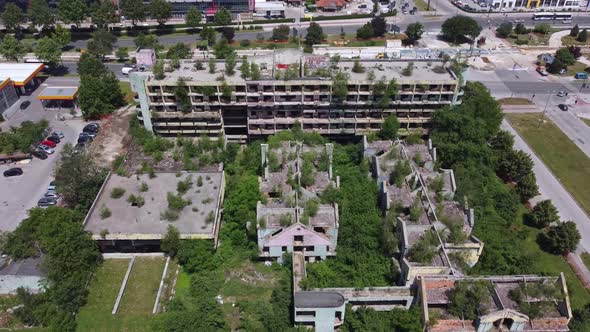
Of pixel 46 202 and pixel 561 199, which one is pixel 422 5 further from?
pixel 46 202

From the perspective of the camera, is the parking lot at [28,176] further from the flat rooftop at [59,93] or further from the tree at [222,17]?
the tree at [222,17]

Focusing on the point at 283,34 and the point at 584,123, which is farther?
the point at 283,34

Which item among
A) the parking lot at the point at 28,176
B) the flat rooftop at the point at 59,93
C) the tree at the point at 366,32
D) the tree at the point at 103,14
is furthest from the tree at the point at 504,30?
the parking lot at the point at 28,176

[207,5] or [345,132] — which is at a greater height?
[207,5]

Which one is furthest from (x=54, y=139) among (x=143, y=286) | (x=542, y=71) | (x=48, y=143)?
(x=542, y=71)

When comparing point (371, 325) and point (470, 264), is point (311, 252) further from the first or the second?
point (470, 264)

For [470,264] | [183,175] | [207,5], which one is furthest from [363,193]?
[207,5]
